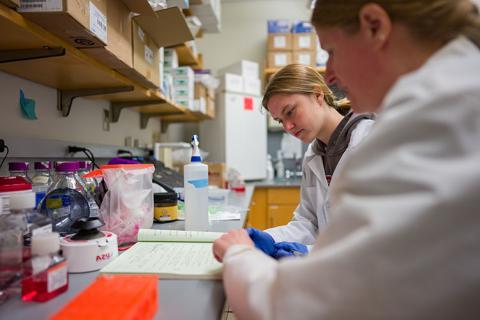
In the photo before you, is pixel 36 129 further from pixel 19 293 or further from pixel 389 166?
pixel 389 166

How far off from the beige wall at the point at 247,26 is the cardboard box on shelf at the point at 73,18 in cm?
324

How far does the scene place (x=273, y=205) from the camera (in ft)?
10.2

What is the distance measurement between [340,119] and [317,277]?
1152 millimetres

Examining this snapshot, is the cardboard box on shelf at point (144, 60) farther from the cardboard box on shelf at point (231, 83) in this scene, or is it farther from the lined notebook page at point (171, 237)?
the cardboard box on shelf at point (231, 83)

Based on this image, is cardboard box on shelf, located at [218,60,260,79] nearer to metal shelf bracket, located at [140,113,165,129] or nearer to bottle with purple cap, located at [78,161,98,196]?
metal shelf bracket, located at [140,113,165,129]

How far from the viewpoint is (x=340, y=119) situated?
4.72 ft

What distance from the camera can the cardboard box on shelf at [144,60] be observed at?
50.7 inches

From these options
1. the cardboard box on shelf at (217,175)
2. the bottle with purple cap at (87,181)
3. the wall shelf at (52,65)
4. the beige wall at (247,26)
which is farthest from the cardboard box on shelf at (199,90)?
the bottle with purple cap at (87,181)

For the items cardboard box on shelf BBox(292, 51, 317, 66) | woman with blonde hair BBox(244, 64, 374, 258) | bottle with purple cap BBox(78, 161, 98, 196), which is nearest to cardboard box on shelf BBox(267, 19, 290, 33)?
cardboard box on shelf BBox(292, 51, 317, 66)

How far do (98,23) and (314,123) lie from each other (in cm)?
90

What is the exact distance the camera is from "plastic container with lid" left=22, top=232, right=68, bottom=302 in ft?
1.84

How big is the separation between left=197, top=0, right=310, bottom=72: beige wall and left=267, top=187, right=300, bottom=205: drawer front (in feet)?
5.89

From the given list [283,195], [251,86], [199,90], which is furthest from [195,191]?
[251,86]

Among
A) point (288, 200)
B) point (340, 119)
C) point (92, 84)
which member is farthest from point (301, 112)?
point (288, 200)
